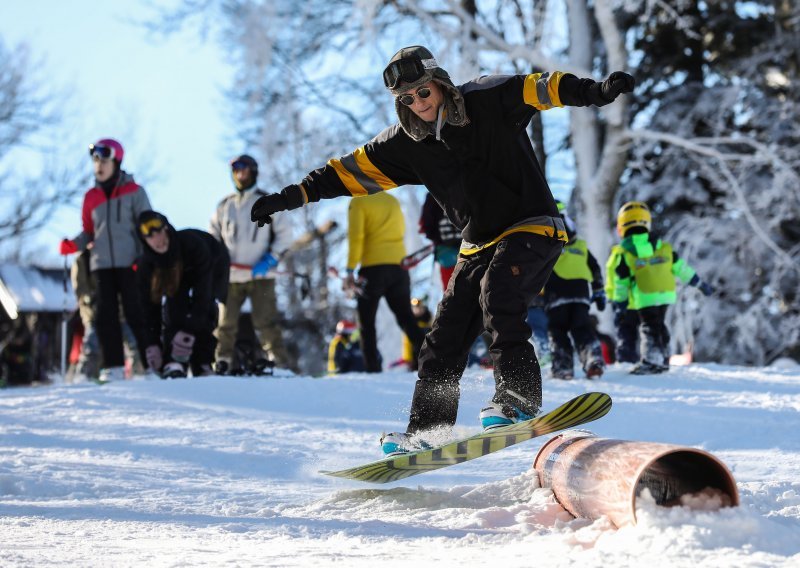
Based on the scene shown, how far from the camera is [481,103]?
3.88 m

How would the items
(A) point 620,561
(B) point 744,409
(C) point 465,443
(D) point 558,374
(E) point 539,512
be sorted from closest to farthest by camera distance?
1. (A) point 620,561
2. (E) point 539,512
3. (C) point 465,443
4. (B) point 744,409
5. (D) point 558,374

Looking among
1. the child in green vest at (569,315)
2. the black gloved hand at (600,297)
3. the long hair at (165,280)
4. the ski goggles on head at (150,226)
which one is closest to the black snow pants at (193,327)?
the long hair at (165,280)

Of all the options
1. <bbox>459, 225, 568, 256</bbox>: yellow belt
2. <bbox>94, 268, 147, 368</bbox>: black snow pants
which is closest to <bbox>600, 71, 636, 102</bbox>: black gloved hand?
<bbox>459, 225, 568, 256</bbox>: yellow belt

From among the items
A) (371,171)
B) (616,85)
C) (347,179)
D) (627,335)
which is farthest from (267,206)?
(627,335)

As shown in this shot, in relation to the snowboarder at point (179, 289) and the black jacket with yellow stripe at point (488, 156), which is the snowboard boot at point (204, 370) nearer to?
the snowboarder at point (179, 289)

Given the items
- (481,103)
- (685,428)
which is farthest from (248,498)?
(685,428)

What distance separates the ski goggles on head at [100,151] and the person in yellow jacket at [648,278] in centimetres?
428

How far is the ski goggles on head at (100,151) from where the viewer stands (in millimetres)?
7379

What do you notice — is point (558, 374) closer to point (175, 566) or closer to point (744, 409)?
point (744, 409)

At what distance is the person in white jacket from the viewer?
8.29 meters

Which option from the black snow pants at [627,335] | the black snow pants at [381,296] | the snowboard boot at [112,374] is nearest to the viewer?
the snowboard boot at [112,374]

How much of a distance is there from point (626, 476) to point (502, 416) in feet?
3.20

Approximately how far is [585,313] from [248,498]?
4300mm

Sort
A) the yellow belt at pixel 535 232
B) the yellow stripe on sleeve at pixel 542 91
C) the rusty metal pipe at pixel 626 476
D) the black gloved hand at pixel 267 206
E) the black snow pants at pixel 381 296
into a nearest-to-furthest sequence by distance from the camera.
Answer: the rusty metal pipe at pixel 626 476
the yellow stripe on sleeve at pixel 542 91
the yellow belt at pixel 535 232
the black gloved hand at pixel 267 206
the black snow pants at pixel 381 296
